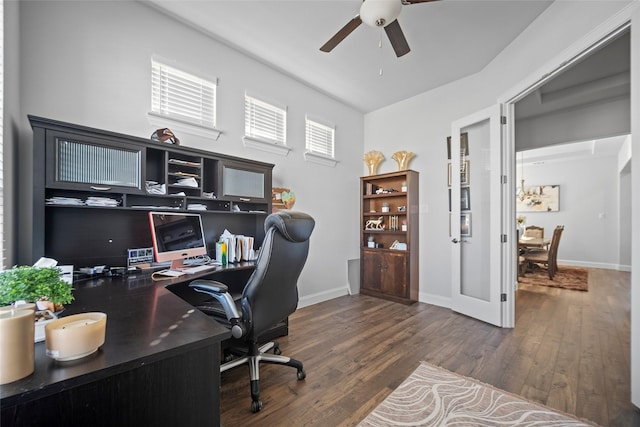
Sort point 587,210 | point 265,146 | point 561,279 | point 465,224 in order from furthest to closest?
point 587,210 < point 561,279 < point 465,224 < point 265,146

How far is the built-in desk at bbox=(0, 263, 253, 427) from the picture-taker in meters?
0.66

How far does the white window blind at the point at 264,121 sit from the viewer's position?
3.20 metres

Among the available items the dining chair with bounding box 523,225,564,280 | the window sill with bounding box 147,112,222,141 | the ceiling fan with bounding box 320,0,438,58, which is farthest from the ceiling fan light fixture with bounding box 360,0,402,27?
the dining chair with bounding box 523,225,564,280

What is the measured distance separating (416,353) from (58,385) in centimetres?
246

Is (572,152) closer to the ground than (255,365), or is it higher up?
higher up

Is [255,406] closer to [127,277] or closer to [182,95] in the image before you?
[127,277]

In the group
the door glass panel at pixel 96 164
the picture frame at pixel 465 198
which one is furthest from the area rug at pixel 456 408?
the door glass panel at pixel 96 164

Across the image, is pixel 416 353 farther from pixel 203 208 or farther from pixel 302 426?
pixel 203 208

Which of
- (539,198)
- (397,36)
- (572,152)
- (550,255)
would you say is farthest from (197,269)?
(539,198)

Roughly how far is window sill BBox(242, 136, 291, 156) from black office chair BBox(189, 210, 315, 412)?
1748 millimetres

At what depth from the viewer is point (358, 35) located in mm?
2773

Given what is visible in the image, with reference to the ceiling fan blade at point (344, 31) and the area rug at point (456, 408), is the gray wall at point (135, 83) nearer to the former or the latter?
the ceiling fan blade at point (344, 31)

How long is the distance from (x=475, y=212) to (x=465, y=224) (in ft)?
0.65

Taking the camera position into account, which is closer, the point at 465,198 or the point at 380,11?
the point at 380,11
